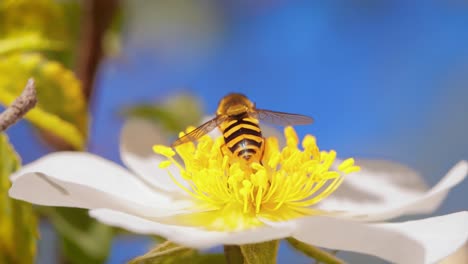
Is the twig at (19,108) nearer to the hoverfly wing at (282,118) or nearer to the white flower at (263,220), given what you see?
the white flower at (263,220)

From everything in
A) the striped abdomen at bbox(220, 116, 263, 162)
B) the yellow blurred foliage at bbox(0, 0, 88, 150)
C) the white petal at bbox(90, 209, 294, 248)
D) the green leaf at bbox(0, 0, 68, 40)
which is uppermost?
the green leaf at bbox(0, 0, 68, 40)

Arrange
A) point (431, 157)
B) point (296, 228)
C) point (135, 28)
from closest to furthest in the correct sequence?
point (296, 228)
point (431, 157)
point (135, 28)

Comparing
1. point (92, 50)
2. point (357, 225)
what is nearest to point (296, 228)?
point (357, 225)

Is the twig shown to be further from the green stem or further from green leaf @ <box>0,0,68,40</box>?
green leaf @ <box>0,0,68,40</box>

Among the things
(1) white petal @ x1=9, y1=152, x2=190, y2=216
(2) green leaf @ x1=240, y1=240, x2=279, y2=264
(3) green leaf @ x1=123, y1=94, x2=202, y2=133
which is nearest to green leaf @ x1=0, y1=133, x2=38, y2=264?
(1) white petal @ x1=9, y1=152, x2=190, y2=216

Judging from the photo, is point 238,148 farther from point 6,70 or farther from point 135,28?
point 135,28

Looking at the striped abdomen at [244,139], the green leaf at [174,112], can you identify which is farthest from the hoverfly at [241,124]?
the green leaf at [174,112]
